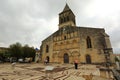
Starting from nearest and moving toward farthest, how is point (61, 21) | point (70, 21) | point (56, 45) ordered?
point (56, 45) → point (70, 21) → point (61, 21)

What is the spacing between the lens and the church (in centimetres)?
1947

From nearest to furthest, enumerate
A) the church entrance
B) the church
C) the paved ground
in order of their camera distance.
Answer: the paved ground, the church, the church entrance

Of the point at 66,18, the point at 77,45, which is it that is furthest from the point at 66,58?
the point at 66,18

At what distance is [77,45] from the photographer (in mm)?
21422

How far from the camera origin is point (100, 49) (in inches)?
761

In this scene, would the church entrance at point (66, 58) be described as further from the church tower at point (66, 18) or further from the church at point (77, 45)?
the church tower at point (66, 18)

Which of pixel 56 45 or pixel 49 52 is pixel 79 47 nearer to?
pixel 56 45

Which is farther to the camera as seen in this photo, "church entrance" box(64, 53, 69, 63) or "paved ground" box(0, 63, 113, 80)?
"church entrance" box(64, 53, 69, 63)

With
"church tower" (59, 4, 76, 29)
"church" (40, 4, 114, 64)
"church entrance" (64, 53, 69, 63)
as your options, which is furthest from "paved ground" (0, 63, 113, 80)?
"church tower" (59, 4, 76, 29)

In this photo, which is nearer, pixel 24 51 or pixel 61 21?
pixel 61 21

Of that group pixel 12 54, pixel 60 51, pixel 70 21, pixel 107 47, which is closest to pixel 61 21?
pixel 70 21

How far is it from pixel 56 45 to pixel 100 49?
37.9ft

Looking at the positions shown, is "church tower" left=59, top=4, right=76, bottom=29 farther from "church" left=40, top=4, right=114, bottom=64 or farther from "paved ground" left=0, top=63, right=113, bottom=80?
"paved ground" left=0, top=63, right=113, bottom=80

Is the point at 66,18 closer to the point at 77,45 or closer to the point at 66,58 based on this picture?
the point at 77,45
